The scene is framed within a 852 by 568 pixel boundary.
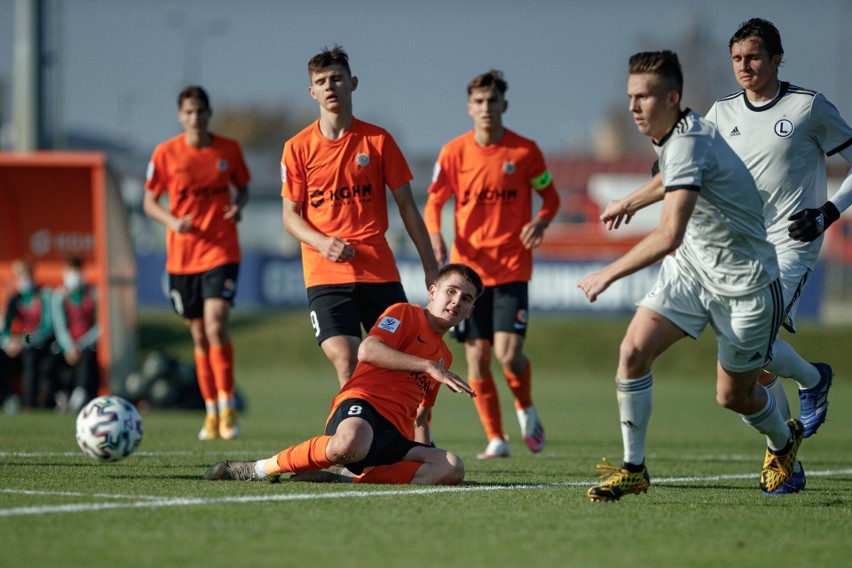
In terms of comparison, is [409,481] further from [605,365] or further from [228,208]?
[605,365]

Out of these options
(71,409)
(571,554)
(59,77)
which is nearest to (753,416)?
(571,554)

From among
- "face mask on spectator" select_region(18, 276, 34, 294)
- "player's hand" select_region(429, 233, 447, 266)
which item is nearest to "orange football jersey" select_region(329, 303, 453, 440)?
"player's hand" select_region(429, 233, 447, 266)

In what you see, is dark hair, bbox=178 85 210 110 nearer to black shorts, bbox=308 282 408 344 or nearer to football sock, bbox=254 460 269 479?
black shorts, bbox=308 282 408 344

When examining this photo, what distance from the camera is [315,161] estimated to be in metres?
7.58

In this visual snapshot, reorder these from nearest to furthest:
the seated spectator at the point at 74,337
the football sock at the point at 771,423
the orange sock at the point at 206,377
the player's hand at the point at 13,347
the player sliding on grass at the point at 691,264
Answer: the player sliding on grass at the point at 691,264, the football sock at the point at 771,423, the orange sock at the point at 206,377, the seated spectator at the point at 74,337, the player's hand at the point at 13,347

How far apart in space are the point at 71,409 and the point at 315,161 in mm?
8363

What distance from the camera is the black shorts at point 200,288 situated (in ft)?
32.7

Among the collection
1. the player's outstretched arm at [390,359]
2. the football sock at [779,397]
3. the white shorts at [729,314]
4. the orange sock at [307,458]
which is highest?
the white shorts at [729,314]

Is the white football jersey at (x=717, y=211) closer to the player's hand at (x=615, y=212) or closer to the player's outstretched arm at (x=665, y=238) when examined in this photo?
the player's outstretched arm at (x=665, y=238)

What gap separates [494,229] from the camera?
927cm

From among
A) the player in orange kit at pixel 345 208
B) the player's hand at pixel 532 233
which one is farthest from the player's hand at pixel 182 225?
the player's hand at pixel 532 233

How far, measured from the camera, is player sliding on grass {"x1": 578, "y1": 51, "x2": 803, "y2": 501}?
17.6 ft

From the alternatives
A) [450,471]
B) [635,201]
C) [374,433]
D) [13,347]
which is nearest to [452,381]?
[374,433]

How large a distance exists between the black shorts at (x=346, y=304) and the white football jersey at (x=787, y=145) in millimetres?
2287
